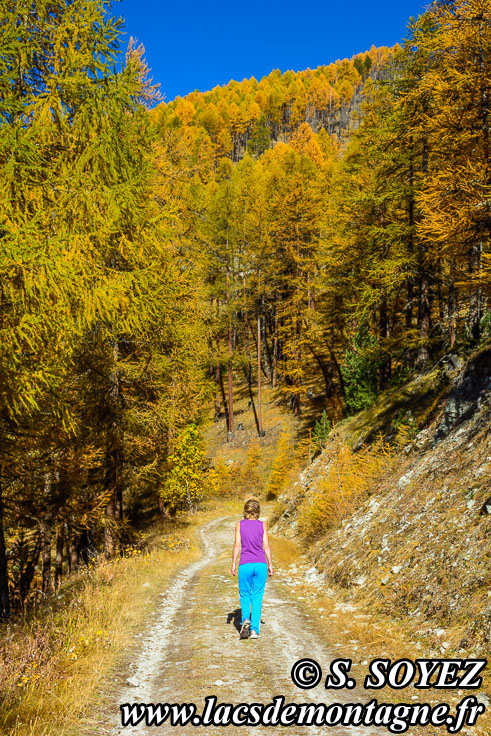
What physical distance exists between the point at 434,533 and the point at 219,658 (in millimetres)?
4047

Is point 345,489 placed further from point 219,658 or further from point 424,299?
point 424,299

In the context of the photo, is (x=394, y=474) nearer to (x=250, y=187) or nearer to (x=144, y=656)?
(x=144, y=656)

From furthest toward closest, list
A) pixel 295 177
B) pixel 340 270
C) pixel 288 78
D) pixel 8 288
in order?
pixel 288 78
pixel 295 177
pixel 340 270
pixel 8 288

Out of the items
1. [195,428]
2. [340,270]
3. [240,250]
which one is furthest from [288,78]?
[195,428]

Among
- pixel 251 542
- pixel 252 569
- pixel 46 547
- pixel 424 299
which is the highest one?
pixel 424 299

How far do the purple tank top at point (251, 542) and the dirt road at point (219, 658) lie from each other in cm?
106

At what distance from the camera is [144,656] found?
5906mm

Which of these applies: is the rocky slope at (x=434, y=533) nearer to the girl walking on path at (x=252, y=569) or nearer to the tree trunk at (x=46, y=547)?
the girl walking on path at (x=252, y=569)

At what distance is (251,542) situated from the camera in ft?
21.1

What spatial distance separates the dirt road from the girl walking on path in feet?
0.81

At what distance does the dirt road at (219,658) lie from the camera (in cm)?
436

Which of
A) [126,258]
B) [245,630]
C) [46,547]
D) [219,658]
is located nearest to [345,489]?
[245,630]

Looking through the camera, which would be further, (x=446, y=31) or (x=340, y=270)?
(x=340, y=270)

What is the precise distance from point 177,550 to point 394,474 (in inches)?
300
